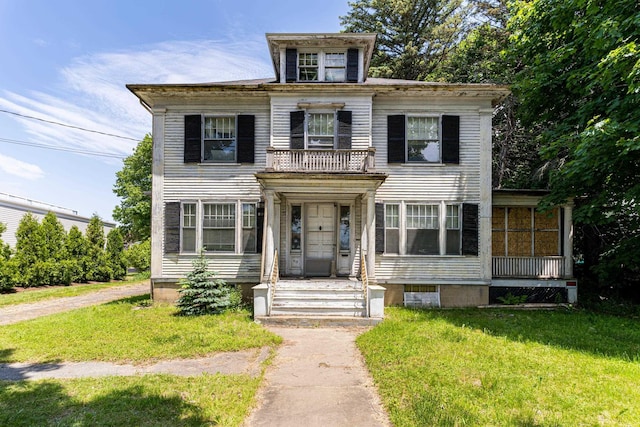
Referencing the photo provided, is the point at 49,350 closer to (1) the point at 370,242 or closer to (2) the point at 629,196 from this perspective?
(1) the point at 370,242

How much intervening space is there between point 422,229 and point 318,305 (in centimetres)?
432

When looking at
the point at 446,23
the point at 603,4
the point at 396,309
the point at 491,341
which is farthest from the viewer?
the point at 446,23

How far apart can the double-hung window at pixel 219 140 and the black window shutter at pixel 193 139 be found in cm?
19

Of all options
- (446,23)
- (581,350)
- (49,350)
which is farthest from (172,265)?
(446,23)

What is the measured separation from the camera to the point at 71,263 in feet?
57.1

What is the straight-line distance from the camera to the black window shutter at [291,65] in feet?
35.4

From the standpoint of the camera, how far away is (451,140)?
10.5 metres

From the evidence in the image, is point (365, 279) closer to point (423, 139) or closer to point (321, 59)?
point (423, 139)

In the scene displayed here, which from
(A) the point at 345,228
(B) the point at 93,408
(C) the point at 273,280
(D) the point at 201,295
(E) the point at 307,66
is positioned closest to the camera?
(B) the point at 93,408

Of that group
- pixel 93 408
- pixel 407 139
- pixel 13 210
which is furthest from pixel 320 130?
pixel 13 210

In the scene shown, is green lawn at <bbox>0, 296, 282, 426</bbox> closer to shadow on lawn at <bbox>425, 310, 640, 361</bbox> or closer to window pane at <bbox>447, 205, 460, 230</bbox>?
shadow on lawn at <bbox>425, 310, 640, 361</bbox>

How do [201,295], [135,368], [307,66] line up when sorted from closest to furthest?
[135,368] → [201,295] → [307,66]

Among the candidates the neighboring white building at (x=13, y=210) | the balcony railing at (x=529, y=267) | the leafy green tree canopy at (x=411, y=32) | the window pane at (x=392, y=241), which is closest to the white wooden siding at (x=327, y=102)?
the window pane at (x=392, y=241)

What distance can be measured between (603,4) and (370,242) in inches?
356
